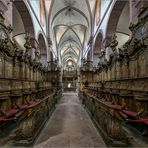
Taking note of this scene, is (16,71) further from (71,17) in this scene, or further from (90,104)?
(71,17)

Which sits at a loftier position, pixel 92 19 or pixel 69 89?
pixel 92 19

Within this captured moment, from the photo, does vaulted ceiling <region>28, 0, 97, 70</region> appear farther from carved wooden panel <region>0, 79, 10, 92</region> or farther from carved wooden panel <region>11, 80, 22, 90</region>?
carved wooden panel <region>0, 79, 10, 92</region>

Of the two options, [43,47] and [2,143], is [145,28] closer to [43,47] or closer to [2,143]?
[2,143]

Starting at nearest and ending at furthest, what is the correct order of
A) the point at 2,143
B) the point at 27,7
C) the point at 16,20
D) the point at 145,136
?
the point at 2,143 → the point at 145,136 → the point at 27,7 → the point at 16,20

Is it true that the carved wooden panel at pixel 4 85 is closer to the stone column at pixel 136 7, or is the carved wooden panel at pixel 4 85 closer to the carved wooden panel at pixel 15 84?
the carved wooden panel at pixel 15 84

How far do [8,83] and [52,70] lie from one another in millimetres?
10688

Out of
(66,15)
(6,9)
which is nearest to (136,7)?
(6,9)

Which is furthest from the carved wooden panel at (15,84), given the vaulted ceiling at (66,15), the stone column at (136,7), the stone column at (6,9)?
the vaulted ceiling at (66,15)

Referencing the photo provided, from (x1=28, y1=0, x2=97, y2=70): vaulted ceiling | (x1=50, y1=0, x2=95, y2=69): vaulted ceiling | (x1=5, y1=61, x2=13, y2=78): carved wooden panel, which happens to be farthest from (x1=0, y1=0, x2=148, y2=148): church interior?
(x1=50, y1=0, x2=95, y2=69): vaulted ceiling

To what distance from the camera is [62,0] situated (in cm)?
1459

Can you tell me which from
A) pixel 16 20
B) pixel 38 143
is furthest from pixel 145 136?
pixel 16 20

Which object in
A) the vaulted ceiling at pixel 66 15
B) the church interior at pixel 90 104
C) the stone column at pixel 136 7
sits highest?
the vaulted ceiling at pixel 66 15

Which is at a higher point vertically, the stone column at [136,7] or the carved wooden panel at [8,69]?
the stone column at [136,7]

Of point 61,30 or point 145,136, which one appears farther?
point 61,30
